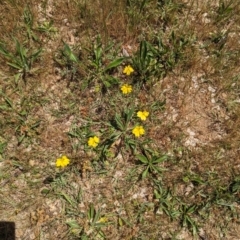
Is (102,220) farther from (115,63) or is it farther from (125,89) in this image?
(115,63)

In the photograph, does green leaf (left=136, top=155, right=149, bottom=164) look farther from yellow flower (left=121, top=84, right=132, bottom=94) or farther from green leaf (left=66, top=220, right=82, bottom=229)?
green leaf (left=66, top=220, right=82, bottom=229)

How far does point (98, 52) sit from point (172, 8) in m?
1.04

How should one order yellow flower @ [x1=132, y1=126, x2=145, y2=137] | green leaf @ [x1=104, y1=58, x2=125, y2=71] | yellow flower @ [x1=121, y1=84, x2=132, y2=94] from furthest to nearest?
green leaf @ [x1=104, y1=58, x2=125, y2=71] < yellow flower @ [x1=121, y1=84, x2=132, y2=94] < yellow flower @ [x1=132, y1=126, x2=145, y2=137]

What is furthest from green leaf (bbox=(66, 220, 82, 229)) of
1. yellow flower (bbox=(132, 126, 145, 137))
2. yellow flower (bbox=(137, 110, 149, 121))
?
yellow flower (bbox=(137, 110, 149, 121))

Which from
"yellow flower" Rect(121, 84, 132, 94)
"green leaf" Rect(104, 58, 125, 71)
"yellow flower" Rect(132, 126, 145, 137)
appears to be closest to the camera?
"yellow flower" Rect(132, 126, 145, 137)

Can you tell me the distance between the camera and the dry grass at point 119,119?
9.77ft

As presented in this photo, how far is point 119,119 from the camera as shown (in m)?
3.09

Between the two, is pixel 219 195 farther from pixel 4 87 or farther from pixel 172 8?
pixel 4 87

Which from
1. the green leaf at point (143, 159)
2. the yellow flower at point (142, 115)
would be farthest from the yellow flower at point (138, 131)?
the green leaf at point (143, 159)

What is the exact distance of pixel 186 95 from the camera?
339 centimetres

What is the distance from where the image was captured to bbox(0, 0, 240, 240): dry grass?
2.98m

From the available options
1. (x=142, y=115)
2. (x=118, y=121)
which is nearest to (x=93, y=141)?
(x=118, y=121)

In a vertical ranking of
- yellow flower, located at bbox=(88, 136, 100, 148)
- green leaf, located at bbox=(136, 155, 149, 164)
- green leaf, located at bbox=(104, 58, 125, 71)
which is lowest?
Result: green leaf, located at bbox=(136, 155, 149, 164)

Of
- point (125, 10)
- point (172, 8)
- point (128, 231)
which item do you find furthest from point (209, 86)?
point (128, 231)
